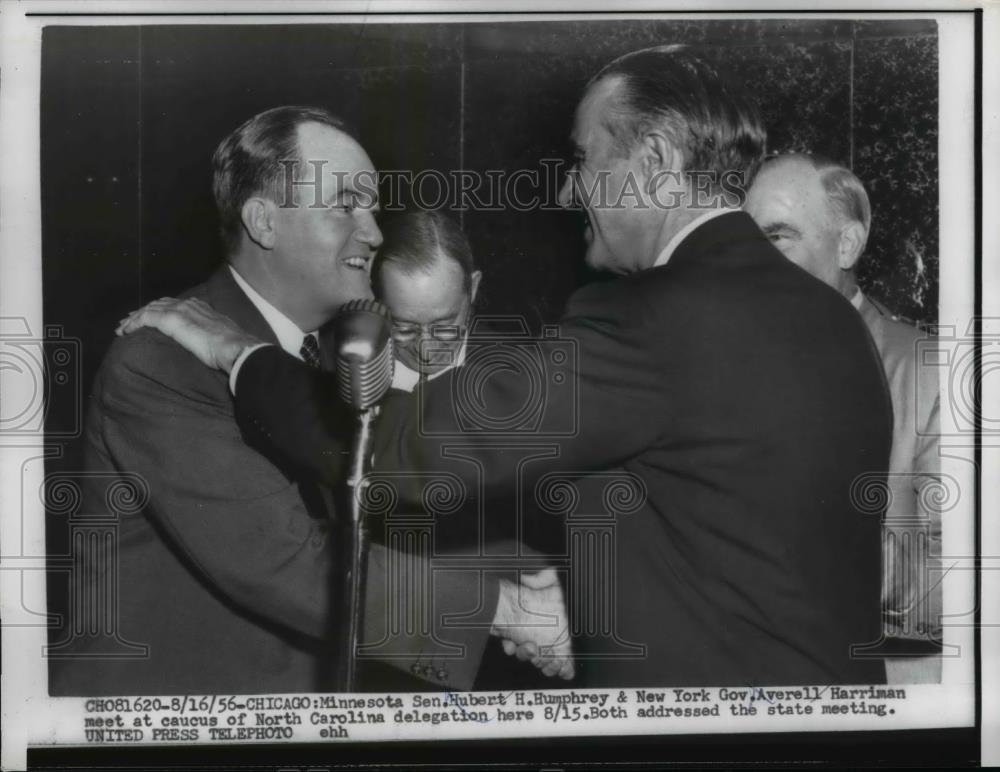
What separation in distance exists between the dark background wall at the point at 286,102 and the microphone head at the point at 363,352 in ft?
1.05

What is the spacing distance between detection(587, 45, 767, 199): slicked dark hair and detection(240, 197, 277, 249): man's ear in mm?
988

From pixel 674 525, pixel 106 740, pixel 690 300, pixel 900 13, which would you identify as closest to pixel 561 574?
pixel 674 525

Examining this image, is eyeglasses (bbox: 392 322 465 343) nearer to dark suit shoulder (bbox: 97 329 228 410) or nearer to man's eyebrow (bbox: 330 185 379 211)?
man's eyebrow (bbox: 330 185 379 211)

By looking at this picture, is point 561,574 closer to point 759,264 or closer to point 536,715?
point 536,715

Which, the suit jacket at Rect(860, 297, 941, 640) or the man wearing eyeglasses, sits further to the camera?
the suit jacket at Rect(860, 297, 941, 640)

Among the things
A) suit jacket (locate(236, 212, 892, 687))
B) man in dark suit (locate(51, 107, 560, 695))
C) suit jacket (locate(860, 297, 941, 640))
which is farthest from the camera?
suit jacket (locate(860, 297, 941, 640))

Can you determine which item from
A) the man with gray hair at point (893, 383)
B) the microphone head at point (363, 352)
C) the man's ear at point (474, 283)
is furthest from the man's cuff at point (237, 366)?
the man with gray hair at point (893, 383)

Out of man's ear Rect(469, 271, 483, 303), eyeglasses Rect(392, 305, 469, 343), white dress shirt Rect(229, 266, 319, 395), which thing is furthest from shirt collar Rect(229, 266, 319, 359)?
man's ear Rect(469, 271, 483, 303)

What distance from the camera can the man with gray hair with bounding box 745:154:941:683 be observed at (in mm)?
3195

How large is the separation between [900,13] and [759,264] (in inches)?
37.2

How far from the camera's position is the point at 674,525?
3.07 m

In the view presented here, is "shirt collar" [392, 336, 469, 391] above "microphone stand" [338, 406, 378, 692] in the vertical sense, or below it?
above

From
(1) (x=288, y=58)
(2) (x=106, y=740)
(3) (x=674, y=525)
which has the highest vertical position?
(1) (x=288, y=58)

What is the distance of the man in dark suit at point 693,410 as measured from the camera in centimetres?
300
